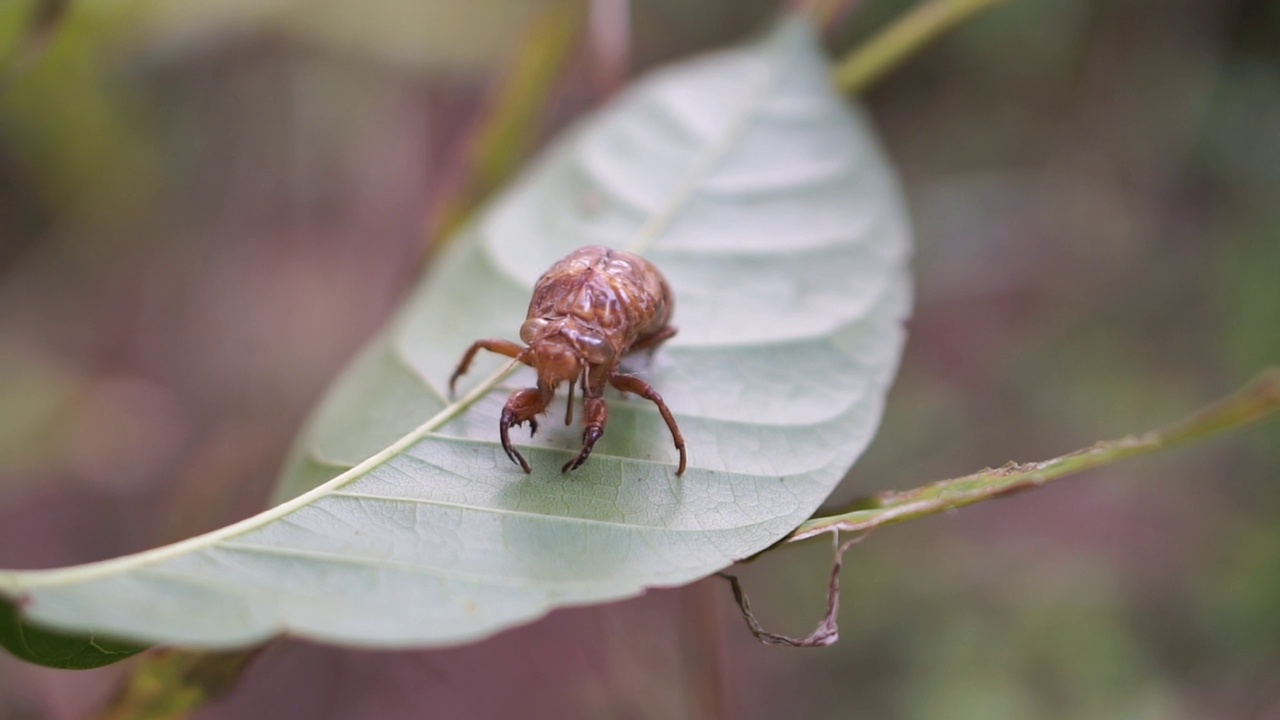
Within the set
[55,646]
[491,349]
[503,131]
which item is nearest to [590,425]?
[491,349]

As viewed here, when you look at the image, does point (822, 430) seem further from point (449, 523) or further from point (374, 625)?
point (374, 625)

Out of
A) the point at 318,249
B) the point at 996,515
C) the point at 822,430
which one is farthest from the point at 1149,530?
the point at 318,249

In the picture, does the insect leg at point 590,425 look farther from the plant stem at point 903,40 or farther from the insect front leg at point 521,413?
the plant stem at point 903,40

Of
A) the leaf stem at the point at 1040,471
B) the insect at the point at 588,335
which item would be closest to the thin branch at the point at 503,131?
the insect at the point at 588,335

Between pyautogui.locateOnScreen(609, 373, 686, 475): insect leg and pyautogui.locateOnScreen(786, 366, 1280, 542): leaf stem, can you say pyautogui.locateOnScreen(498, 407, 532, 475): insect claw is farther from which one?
pyautogui.locateOnScreen(786, 366, 1280, 542): leaf stem

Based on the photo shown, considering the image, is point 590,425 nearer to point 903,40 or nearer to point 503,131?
point 503,131

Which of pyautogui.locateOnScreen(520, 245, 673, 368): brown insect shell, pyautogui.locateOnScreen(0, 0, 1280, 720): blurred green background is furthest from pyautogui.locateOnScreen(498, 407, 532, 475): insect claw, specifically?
pyautogui.locateOnScreen(0, 0, 1280, 720): blurred green background
